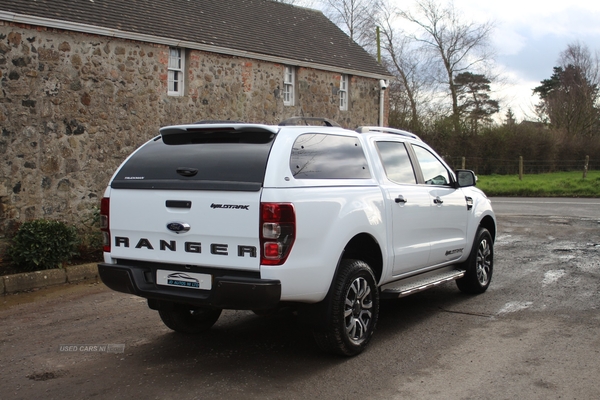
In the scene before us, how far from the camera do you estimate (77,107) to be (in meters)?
12.9

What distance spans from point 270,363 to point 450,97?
141 ft

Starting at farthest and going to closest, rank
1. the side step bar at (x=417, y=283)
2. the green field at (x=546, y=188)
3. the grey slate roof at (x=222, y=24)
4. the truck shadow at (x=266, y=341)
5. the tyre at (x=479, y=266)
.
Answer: the green field at (x=546, y=188), the grey slate roof at (x=222, y=24), the tyre at (x=479, y=266), the side step bar at (x=417, y=283), the truck shadow at (x=266, y=341)

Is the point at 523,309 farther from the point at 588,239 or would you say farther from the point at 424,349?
the point at 588,239

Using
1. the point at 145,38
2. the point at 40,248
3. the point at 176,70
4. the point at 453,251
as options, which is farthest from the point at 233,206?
the point at 176,70

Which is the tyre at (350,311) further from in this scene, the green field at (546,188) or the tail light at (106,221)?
the green field at (546,188)

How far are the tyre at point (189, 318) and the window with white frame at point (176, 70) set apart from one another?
9.64 m

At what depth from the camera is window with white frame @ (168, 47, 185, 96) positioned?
15195mm

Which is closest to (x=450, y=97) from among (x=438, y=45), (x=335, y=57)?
(x=438, y=45)

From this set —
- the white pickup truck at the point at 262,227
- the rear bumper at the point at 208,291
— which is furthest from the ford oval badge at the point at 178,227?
the rear bumper at the point at 208,291

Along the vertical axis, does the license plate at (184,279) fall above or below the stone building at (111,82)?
below

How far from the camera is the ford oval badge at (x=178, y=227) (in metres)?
5.06

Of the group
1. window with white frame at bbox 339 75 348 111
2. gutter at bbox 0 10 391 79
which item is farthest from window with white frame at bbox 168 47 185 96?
Result: window with white frame at bbox 339 75 348 111

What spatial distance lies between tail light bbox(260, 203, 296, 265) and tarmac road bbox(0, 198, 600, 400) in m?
0.97

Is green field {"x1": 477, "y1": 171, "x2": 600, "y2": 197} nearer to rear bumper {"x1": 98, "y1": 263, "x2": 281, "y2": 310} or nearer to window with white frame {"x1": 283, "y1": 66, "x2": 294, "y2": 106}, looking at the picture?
window with white frame {"x1": 283, "y1": 66, "x2": 294, "y2": 106}
